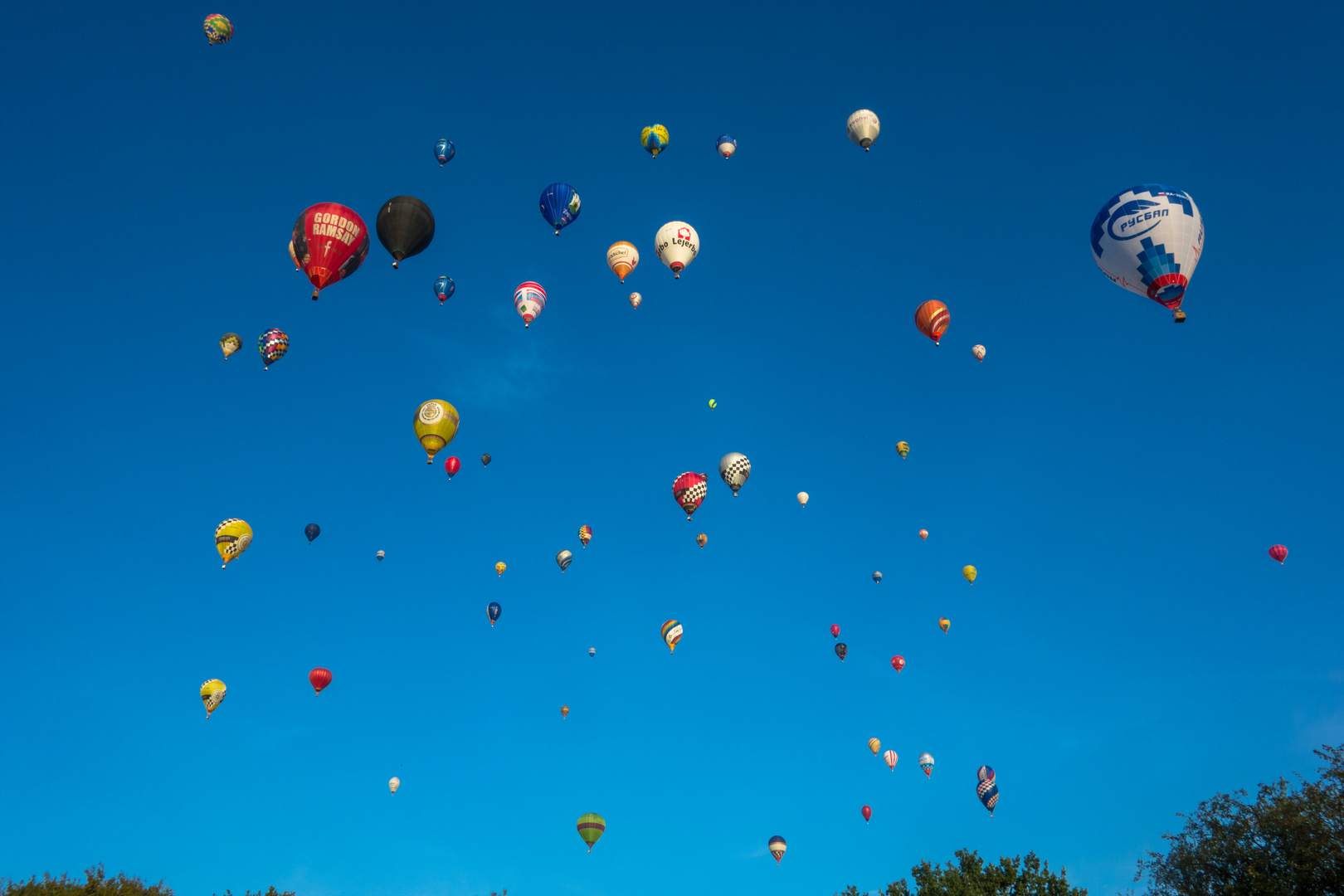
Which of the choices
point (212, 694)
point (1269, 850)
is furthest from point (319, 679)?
point (1269, 850)

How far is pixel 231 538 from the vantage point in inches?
1633

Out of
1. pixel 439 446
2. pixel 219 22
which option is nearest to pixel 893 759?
pixel 439 446

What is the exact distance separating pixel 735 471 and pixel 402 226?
880 inches

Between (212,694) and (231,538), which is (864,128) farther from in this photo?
(212,694)

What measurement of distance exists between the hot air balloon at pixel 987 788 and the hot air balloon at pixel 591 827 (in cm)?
2275

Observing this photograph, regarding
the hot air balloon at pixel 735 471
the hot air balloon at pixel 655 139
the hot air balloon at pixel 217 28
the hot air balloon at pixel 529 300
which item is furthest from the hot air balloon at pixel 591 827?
the hot air balloon at pixel 217 28

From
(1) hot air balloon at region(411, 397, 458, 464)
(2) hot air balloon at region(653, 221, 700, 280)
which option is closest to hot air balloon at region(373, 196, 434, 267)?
(1) hot air balloon at region(411, 397, 458, 464)

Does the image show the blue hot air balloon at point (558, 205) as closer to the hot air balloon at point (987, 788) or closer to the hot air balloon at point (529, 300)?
the hot air balloon at point (529, 300)

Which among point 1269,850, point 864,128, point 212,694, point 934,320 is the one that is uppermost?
point 864,128

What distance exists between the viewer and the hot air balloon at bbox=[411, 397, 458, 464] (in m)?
35.8

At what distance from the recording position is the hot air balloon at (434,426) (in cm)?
3575

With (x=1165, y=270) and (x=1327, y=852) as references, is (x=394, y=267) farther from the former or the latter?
(x=1327, y=852)

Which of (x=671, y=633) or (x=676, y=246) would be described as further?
(x=671, y=633)

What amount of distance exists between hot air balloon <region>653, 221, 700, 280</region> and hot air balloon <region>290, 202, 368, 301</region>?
1638 centimetres
